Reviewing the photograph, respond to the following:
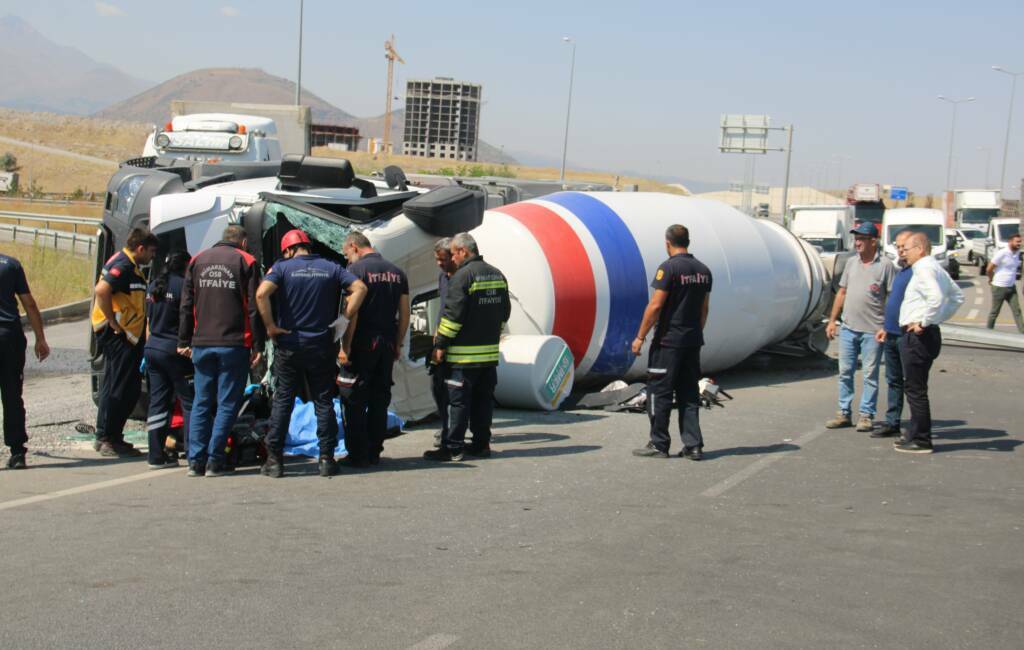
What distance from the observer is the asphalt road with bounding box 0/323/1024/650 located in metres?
5.16

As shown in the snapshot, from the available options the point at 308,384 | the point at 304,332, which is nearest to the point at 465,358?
the point at 308,384

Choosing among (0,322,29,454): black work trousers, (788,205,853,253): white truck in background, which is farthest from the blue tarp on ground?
(788,205,853,253): white truck in background

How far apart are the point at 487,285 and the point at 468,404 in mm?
942

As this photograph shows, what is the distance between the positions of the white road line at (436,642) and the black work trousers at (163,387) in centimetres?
428

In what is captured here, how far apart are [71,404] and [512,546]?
7.52 m

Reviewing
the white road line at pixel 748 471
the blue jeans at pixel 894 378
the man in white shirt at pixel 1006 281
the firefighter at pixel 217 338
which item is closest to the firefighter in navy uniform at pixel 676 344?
the white road line at pixel 748 471

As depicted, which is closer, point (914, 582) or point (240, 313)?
point (914, 582)

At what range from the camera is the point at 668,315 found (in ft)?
30.2

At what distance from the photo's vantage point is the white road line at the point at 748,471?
320 inches

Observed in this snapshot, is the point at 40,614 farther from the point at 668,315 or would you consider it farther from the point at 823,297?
the point at 823,297

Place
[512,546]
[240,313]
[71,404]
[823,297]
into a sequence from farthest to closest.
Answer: [823,297] < [71,404] < [240,313] < [512,546]

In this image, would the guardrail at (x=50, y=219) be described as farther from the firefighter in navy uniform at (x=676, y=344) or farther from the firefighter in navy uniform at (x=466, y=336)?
the firefighter in navy uniform at (x=676, y=344)

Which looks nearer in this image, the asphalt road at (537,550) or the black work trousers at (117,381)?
the asphalt road at (537,550)

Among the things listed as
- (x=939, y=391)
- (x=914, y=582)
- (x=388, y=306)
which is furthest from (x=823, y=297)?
(x=914, y=582)
